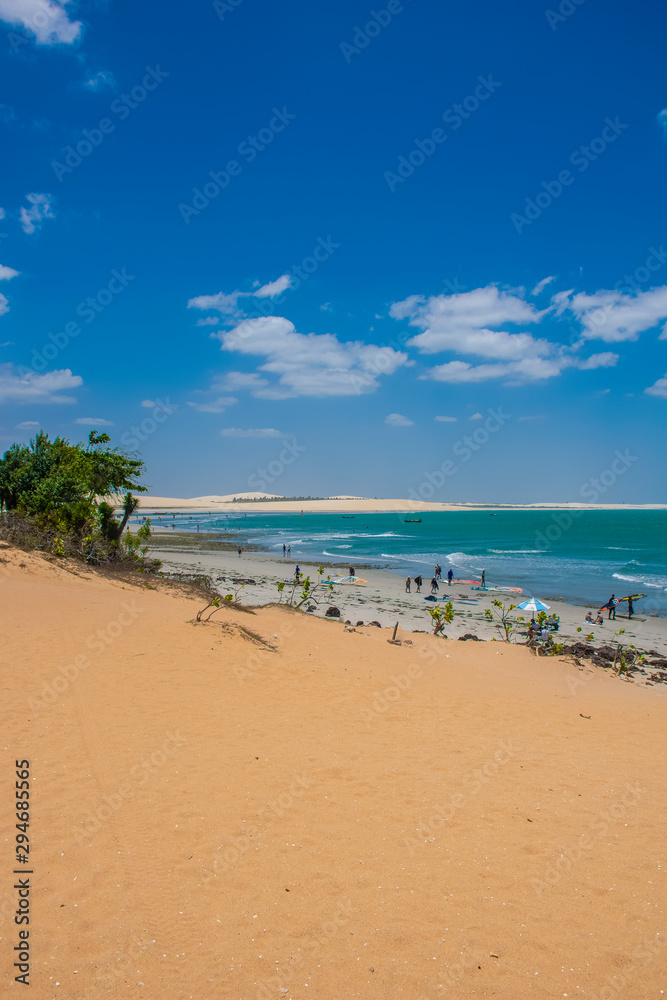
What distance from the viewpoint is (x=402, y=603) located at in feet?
107

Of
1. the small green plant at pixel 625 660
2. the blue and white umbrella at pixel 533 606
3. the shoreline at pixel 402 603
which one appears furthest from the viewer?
the blue and white umbrella at pixel 533 606

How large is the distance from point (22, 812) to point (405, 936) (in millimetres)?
4180

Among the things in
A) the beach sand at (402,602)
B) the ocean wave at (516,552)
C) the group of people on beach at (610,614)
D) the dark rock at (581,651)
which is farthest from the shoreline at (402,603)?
the ocean wave at (516,552)

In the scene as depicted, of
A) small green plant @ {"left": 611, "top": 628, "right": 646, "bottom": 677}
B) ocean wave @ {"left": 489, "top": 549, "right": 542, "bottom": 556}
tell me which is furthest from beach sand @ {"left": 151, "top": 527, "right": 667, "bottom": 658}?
ocean wave @ {"left": 489, "top": 549, "right": 542, "bottom": 556}

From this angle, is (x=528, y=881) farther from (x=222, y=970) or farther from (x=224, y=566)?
(x=224, y=566)

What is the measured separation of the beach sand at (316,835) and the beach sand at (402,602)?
14.5 metres

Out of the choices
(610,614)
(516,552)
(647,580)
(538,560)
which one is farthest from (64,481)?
(516,552)

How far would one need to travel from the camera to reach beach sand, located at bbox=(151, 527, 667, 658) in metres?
25.9

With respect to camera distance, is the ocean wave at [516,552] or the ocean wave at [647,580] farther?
the ocean wave at [516,552]

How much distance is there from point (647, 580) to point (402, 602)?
87.7 ft

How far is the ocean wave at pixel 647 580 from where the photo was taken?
42.9 m

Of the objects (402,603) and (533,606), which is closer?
(533,606)

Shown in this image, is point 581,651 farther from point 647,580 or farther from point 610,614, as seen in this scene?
point 647,580

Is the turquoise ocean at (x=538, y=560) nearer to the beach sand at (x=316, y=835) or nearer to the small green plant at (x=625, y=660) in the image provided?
the small green plant at (x=625, y=660)
